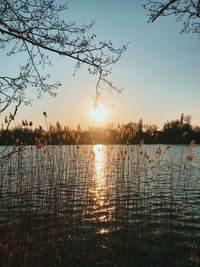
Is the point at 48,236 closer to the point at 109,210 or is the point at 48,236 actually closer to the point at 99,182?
the point at 109,210

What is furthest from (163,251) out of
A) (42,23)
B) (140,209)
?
(42,23)

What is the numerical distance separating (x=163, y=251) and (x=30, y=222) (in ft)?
11.5

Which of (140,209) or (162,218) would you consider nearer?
(162,218)

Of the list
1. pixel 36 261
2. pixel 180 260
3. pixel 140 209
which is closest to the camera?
pixel 36 261

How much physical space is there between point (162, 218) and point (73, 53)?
643 cm

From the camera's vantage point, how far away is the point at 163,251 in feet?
26.8

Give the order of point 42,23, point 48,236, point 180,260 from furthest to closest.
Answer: point 48,236, point 180,260, point 42,23

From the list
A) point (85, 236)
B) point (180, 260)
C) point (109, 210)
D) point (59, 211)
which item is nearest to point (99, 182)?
point (109, 210)

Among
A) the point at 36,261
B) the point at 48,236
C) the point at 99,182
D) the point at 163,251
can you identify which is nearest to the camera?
the point at 36,261

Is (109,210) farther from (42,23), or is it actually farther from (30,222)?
(42,23)

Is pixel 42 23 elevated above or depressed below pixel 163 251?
above

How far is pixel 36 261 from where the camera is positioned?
685 centimetres

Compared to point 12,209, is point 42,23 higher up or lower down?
higher up

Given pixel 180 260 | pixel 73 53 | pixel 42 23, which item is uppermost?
pixel 42 23
